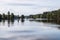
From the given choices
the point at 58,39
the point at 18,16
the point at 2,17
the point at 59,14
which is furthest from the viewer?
the point at 18,16

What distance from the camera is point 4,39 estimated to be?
61.7ft

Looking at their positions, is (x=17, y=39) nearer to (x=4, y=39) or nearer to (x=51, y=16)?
(x=4, y=39)

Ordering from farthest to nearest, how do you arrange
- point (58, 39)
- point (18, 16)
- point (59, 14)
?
point (18, 16) < point (59, 14) < point (58, 39)

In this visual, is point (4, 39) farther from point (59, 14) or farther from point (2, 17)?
point (2, 17)

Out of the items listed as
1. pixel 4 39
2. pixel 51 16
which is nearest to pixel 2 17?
pixel 51 16

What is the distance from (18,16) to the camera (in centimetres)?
14162

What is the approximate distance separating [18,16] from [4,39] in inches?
4847

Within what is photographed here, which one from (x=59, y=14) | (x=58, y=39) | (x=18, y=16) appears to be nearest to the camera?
(x=58, y=39)

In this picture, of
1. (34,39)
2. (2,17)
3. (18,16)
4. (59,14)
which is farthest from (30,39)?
(18,16)

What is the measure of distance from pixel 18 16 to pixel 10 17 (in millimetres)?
31855

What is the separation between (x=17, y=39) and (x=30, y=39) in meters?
1.42

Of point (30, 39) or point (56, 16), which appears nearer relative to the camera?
point (30, 39)

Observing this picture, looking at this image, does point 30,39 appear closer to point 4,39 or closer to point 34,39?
point 34,39

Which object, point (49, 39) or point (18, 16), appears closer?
point (49, 39)
